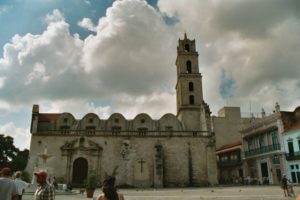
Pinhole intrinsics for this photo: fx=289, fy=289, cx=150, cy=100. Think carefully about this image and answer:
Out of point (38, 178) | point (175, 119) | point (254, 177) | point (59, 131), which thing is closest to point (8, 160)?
point (59, 131)

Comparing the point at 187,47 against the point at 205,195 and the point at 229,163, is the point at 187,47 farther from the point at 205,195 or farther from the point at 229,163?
the point at 205,195

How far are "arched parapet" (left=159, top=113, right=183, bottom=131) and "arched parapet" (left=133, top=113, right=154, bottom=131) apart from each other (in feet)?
4.40

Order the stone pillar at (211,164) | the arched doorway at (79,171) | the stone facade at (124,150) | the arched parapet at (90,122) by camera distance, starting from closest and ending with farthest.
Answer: the arched doorway at (79,171), the stone facade at (124,150), the stone pillar at (211,164), the arched parapet at (90,122)

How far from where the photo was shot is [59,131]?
113 feet

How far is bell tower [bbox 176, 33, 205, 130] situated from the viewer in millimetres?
39438

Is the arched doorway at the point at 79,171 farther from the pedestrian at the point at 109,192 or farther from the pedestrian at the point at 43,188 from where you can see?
the pedestrian at the point at 109,192

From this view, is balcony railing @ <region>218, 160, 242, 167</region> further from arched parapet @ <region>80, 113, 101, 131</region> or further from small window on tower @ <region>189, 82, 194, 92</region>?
arched parapet @ <region>80, 113, 101, 131</region>

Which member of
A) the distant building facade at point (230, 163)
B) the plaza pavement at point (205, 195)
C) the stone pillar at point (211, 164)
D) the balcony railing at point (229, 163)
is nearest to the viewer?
the plaza pavement at point (205, 195)

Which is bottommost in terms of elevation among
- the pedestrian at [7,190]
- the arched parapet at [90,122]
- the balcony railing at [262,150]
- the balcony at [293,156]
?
the pedestrian at [7,190]

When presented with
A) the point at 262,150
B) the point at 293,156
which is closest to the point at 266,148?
the point at 262,150

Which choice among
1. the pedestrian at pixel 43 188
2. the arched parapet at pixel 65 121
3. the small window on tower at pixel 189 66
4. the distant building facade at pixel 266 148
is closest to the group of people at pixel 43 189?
the pedestrian at pixel 43 188

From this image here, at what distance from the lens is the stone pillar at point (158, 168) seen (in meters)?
32.8

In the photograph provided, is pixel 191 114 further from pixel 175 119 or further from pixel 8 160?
pixel 8 160

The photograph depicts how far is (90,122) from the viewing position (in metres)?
37.2
